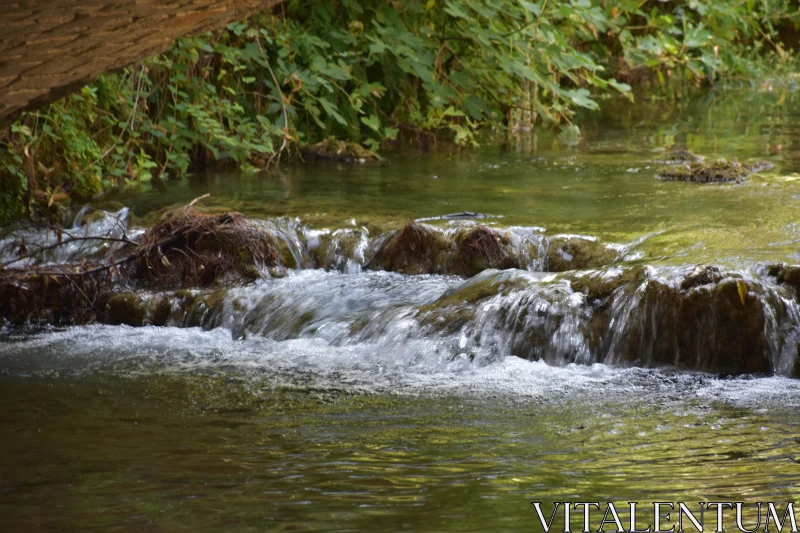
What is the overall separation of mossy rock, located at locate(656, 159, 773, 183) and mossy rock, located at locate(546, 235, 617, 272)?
79.6 inches

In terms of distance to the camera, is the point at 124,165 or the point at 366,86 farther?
the point at 366,86

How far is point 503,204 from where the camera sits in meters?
6.60

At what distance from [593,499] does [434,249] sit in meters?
3.40

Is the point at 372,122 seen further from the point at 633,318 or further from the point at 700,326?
the point at 700,326

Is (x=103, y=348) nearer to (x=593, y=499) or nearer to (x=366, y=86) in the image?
(x=593, y=499)

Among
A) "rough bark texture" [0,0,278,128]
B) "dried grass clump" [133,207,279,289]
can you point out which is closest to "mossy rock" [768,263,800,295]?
"rough bark texture" [0,0,278,128]

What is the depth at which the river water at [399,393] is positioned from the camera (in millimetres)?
2598

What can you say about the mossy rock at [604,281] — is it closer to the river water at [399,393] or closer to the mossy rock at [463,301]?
the river water at [399,393]

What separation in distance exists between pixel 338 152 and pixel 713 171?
11.2 feet

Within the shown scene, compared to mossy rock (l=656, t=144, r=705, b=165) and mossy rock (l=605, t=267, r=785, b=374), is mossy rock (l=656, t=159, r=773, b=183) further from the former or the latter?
mossy rock (l=605, t=267, r=785, b=374)

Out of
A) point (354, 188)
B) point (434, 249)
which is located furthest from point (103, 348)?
point (354, 188)

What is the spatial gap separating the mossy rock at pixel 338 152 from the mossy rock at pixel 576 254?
3602 millimetres

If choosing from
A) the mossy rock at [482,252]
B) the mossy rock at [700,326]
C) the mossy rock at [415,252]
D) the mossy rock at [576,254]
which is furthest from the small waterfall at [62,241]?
the mossy rock at [700,326]

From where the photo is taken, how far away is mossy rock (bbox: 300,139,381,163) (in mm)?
8977
